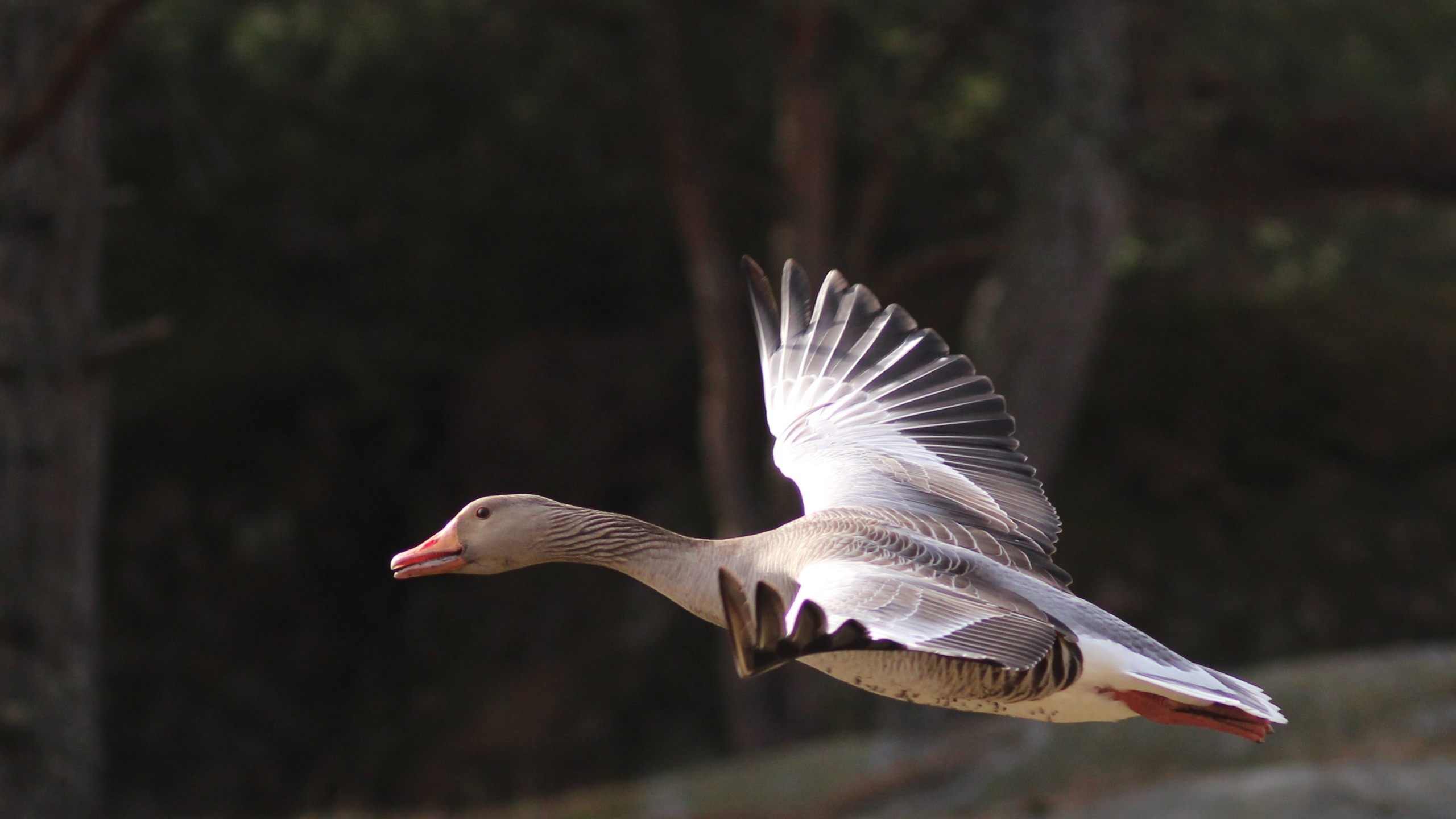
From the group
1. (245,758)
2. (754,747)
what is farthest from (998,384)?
(245,758)

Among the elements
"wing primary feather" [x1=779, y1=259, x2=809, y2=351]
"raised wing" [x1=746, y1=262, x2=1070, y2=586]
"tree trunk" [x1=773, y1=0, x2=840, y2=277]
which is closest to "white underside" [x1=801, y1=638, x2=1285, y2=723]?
"raised wing" [x1=746, y1=262, x2=1070, y2=586]

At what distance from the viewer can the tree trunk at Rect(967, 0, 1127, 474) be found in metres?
9.60

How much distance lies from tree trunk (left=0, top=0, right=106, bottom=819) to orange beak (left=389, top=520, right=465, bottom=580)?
4.08 m

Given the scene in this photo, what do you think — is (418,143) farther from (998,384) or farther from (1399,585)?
(1399,585)

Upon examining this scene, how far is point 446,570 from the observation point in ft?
11.9

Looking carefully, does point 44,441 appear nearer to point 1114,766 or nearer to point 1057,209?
point 1057,209

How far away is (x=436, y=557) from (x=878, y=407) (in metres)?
1.55

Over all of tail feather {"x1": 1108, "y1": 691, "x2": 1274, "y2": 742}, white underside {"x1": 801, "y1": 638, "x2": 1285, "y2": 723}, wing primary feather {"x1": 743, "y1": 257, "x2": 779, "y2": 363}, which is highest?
wing primary feather {"x1": 743, "y1": 257, "x2": 779, "y2": 363}

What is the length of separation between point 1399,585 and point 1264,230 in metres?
3.37

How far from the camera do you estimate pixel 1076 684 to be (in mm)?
3512

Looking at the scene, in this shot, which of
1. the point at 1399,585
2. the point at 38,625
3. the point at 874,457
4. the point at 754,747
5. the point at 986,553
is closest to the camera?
the point at 986,553

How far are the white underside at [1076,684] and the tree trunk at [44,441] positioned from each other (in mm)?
4973

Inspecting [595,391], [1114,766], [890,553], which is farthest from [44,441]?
[595,391]

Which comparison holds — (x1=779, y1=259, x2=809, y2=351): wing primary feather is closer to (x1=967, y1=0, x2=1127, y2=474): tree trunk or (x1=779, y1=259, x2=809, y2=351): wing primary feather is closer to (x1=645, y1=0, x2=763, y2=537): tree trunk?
Result: (x1=967, y1=0, x2=1127, y2=474): tree trunk
